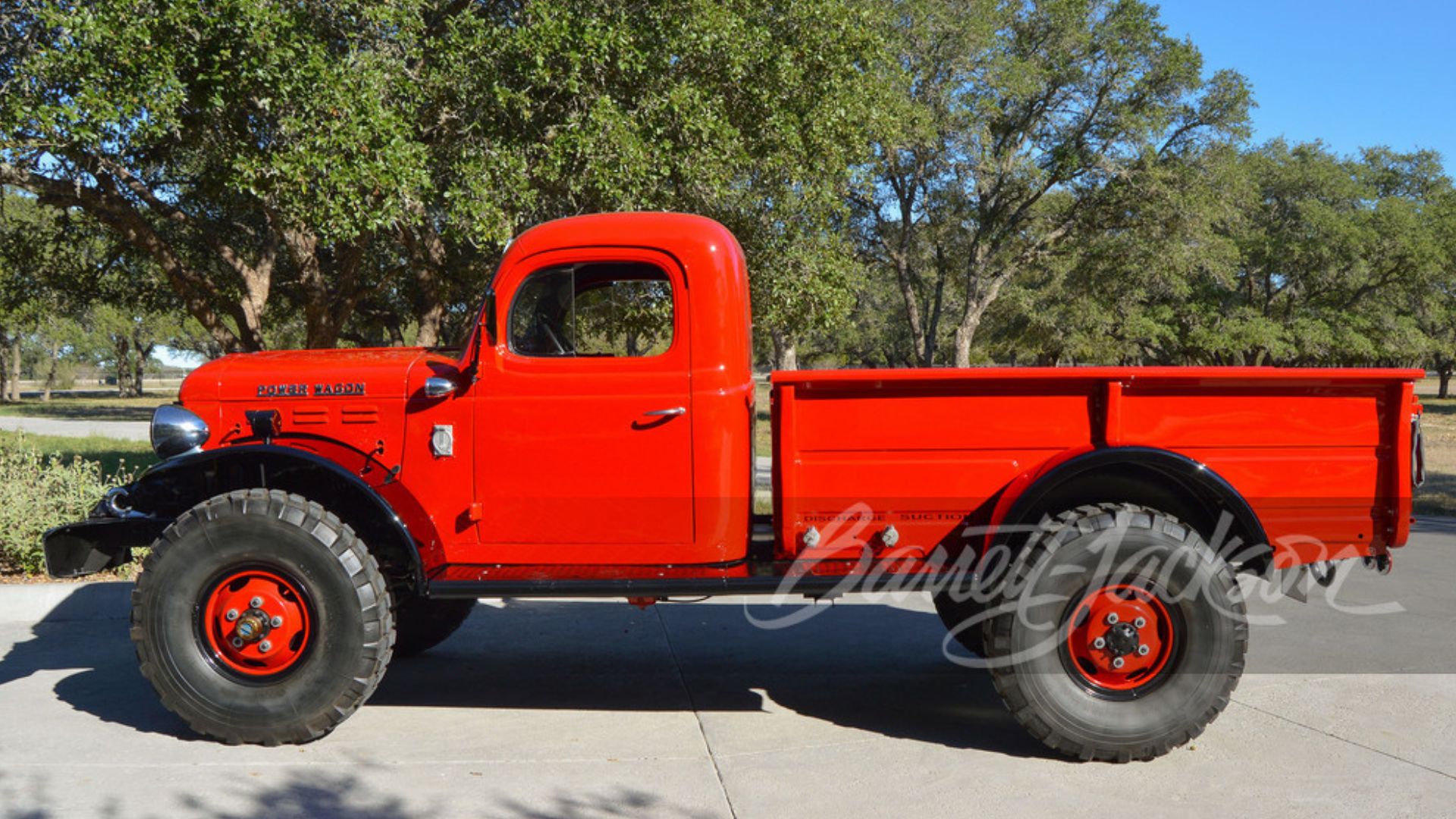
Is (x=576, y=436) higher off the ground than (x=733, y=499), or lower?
higher

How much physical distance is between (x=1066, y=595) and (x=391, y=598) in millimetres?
2779

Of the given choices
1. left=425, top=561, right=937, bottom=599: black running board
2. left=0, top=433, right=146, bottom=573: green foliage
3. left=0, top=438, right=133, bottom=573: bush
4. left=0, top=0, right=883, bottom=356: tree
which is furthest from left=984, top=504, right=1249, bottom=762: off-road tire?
left=0, top=0, right=883, bottom=356: tree

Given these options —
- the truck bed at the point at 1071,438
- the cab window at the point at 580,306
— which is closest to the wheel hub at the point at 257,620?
the cab window at the point at 580,306

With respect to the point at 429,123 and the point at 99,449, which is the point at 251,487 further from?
the point at 99,449

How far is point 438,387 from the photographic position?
179 inches

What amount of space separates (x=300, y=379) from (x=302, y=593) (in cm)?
92

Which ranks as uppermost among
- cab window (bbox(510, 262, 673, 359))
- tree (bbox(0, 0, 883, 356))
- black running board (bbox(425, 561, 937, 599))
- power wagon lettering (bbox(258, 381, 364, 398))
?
tree (bbox(0, 0, 883, 356))

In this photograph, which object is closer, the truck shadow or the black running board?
the black running board

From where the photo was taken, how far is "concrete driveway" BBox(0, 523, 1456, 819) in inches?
156

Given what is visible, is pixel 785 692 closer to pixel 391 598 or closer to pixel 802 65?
pixel 391 598

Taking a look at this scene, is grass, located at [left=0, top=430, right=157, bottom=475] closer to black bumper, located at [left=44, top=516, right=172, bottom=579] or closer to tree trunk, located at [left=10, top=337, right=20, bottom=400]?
black bumper, located at [left=44, top=516, right=172, bottom=579]

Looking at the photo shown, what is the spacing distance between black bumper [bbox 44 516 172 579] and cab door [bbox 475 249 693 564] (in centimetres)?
151

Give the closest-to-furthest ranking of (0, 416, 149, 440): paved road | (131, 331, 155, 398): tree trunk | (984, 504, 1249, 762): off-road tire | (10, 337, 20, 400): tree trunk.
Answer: (984, 504, 1249, 762): off-road tire < (0, 416, 149, 440): paved road < (10, 337, 20, 400): tree trunk < (131, 331, 155, 398): tree trunk

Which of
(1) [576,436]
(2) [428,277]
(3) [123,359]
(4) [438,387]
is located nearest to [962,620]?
(1) [576,436]
